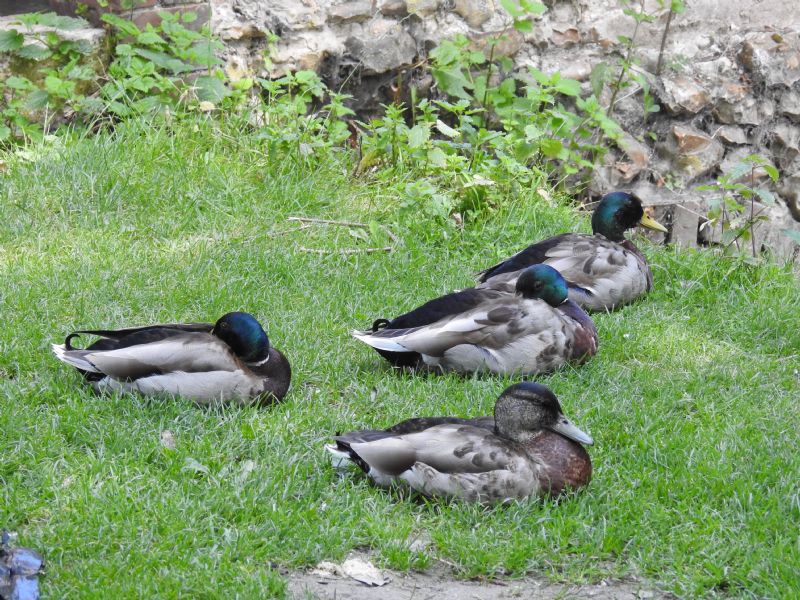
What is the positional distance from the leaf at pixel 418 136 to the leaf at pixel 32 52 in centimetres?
238

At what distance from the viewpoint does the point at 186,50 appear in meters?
7.07

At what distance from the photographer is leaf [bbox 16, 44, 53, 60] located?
6785 mm

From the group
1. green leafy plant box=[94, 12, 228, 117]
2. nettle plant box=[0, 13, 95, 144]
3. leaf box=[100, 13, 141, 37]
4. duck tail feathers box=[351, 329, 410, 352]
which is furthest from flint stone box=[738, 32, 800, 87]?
nettle plant box=[0, 13, 95, 144]

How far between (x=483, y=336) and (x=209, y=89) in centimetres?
317

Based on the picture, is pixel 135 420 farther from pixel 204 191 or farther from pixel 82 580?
pixel 204 191

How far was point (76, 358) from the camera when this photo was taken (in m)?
4.34

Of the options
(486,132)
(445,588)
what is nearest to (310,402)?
(445,588)

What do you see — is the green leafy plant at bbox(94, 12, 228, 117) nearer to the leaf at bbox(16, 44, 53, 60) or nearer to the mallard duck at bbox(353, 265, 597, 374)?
the leaf at bbox(16, 44, 53, 60)

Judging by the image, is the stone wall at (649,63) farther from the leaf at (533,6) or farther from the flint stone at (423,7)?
the leaf at (533,6)

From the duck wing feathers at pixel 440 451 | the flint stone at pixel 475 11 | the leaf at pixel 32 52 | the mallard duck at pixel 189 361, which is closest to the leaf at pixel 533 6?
the flint stone at pixel 475 11

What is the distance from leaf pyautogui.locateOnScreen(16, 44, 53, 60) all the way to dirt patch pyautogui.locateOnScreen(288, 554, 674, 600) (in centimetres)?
461

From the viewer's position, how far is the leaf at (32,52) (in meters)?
6.79

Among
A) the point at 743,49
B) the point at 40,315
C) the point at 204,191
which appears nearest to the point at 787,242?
the point at 743,49

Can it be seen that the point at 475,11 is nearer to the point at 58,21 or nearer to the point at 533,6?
the point at 533,6
